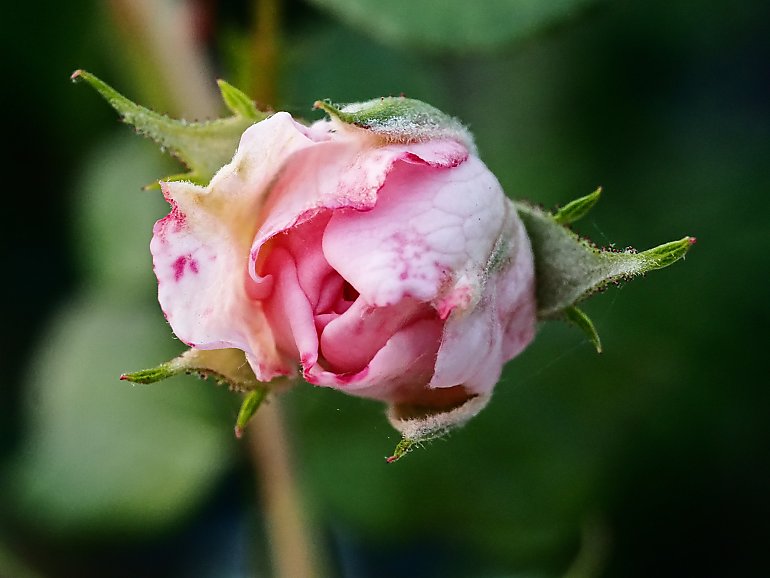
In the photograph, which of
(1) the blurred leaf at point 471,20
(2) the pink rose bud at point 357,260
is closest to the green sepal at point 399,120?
(2) the pink rose bud at point 357,260

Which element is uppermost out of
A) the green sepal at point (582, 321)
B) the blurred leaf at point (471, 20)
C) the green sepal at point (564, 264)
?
the blurred leaf at point (471, 20)

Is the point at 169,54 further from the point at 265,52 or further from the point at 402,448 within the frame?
the point at 402,448

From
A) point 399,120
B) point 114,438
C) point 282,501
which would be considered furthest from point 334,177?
point 114,438

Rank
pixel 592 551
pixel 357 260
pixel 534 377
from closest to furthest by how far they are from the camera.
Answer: pixel 357 260
pixel 592 551
pixel 534 377

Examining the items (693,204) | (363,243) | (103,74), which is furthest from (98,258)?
(363,243)

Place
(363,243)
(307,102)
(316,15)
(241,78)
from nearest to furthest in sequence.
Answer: (363,243) → (241,78) → (307,102) → (316,15)

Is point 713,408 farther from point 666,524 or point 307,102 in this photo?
point 307,102

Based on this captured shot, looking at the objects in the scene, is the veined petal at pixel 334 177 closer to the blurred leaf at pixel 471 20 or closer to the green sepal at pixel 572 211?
the green sepal at pixel 572 211
